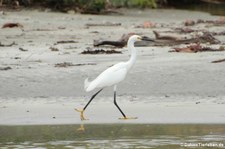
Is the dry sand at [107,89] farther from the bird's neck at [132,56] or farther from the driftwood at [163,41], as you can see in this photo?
the bird's neck at [132,56]

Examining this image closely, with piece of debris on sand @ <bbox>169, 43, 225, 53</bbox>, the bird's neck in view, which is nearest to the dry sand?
piece of debris on sand @ <bbox>169, 43, 225, 53</bbox>

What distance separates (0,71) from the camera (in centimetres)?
1367

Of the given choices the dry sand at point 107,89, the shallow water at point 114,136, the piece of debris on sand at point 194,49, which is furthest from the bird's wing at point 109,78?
the piece of debris on sand at point 194,49

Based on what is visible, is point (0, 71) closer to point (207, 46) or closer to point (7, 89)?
point (7, 89)

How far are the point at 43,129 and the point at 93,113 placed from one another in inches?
46.0

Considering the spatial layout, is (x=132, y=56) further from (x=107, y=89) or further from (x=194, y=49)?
(x=194, y=49)

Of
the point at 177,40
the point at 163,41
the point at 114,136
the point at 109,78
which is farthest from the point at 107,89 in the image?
the point at 177,40

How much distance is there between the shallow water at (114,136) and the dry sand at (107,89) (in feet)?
1.02

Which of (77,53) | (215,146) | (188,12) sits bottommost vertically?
(188,12)

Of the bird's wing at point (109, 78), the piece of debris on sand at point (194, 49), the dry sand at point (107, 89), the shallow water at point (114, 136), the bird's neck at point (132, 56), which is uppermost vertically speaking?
the bird's neck at point (132, 56)

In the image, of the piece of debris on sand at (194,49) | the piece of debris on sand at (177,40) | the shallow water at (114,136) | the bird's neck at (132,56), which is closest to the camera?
the shallow water at (114,136)

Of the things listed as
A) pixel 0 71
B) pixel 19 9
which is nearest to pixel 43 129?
pixel 0 71

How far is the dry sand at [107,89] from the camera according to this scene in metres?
10.9

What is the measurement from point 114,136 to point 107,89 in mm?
3064
